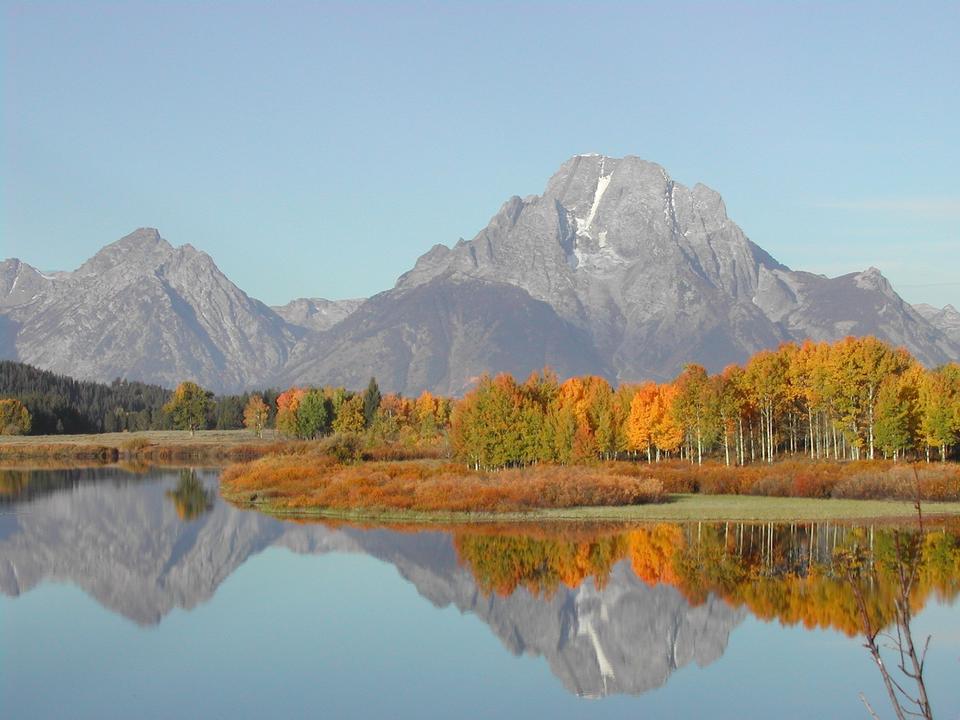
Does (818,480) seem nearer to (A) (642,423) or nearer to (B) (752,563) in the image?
(B) (752,563)

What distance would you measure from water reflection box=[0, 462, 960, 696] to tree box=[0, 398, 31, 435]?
4744 inches

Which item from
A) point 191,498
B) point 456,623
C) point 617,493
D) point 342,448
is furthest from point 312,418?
point 456,623

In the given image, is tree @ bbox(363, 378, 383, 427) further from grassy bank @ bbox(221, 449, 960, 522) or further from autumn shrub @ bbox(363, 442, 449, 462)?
grassy bank @ bbox(221, 449, 960, 522)

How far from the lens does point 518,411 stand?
94.9 m

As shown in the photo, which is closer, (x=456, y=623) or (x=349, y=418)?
(x=456, y=623)

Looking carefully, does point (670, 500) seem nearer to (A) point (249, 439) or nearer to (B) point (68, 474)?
(B) point (68, 474)

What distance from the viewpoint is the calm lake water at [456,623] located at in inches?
1150

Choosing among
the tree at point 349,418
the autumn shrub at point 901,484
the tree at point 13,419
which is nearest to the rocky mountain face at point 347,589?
the autumn shrub at point 901,484

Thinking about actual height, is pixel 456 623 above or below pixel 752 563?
below

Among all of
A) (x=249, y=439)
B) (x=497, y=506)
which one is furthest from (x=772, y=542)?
(x=249, y=439)

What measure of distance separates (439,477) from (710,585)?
126ft

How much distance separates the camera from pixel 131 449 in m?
156

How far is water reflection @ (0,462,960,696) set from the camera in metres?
36.2

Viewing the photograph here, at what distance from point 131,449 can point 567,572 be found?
12213 centimetres
